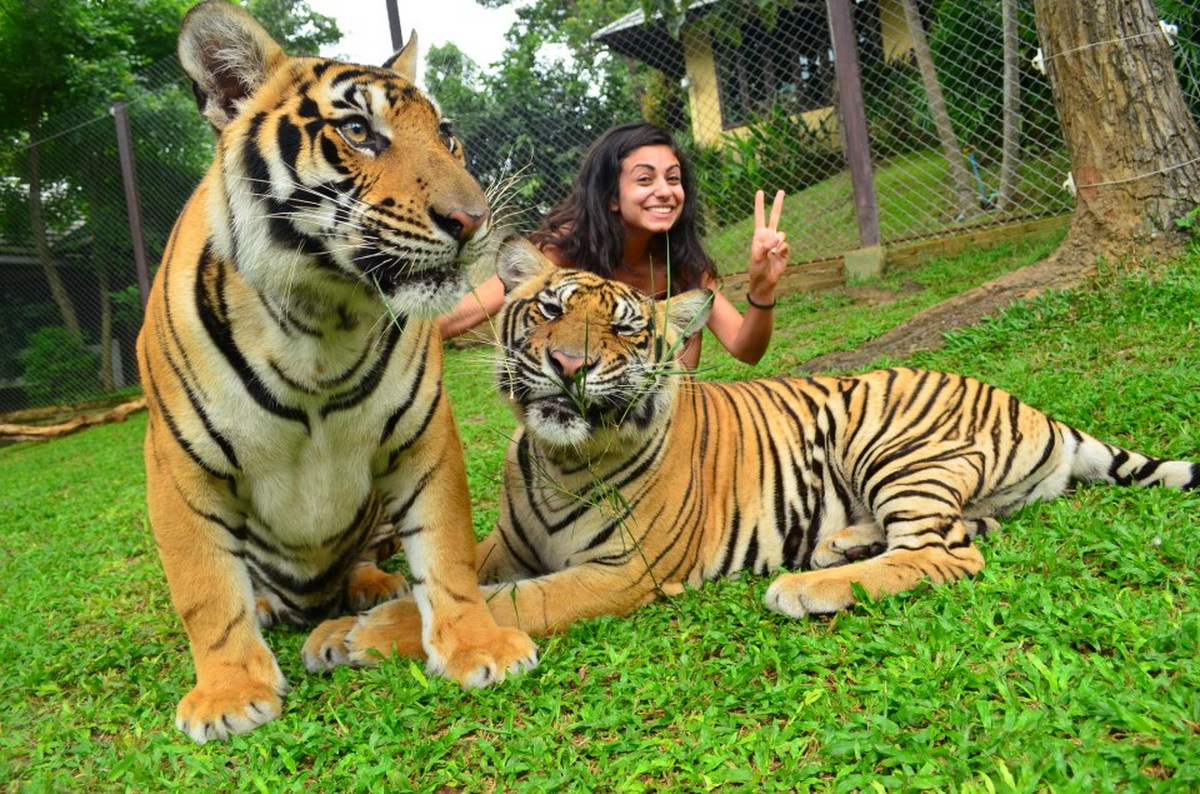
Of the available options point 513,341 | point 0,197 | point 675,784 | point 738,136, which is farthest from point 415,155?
point 0,197

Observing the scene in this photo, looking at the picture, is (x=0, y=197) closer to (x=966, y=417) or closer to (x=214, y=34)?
(x=214, y=34)

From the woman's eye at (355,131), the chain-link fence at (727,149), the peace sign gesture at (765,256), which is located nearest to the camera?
the woman's eye at (355,131)

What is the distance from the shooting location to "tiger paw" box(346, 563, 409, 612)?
287 centimetres

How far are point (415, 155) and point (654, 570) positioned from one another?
136 cm

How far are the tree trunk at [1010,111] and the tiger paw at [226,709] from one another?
6.69 m

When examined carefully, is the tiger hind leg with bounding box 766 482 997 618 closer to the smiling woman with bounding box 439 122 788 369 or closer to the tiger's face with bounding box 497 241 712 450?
the tiger's face with bounding box 497 241 712 450

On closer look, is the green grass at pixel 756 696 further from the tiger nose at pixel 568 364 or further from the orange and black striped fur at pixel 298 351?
the tiger nose at pixel 568 364

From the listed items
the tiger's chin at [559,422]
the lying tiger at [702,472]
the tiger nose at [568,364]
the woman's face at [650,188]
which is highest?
the woman's face at [650,188]

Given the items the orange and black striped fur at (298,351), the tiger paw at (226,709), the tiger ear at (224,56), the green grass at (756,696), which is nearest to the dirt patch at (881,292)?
the green grass at (756,696)

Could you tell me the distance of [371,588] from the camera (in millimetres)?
2877

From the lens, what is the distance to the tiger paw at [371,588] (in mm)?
2869

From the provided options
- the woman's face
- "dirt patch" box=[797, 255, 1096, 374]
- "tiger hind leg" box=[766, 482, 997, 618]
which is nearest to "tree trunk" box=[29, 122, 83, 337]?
the woman's face

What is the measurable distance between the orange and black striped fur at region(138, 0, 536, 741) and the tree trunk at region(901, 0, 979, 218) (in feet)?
20.6

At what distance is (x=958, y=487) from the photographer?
2744mm
